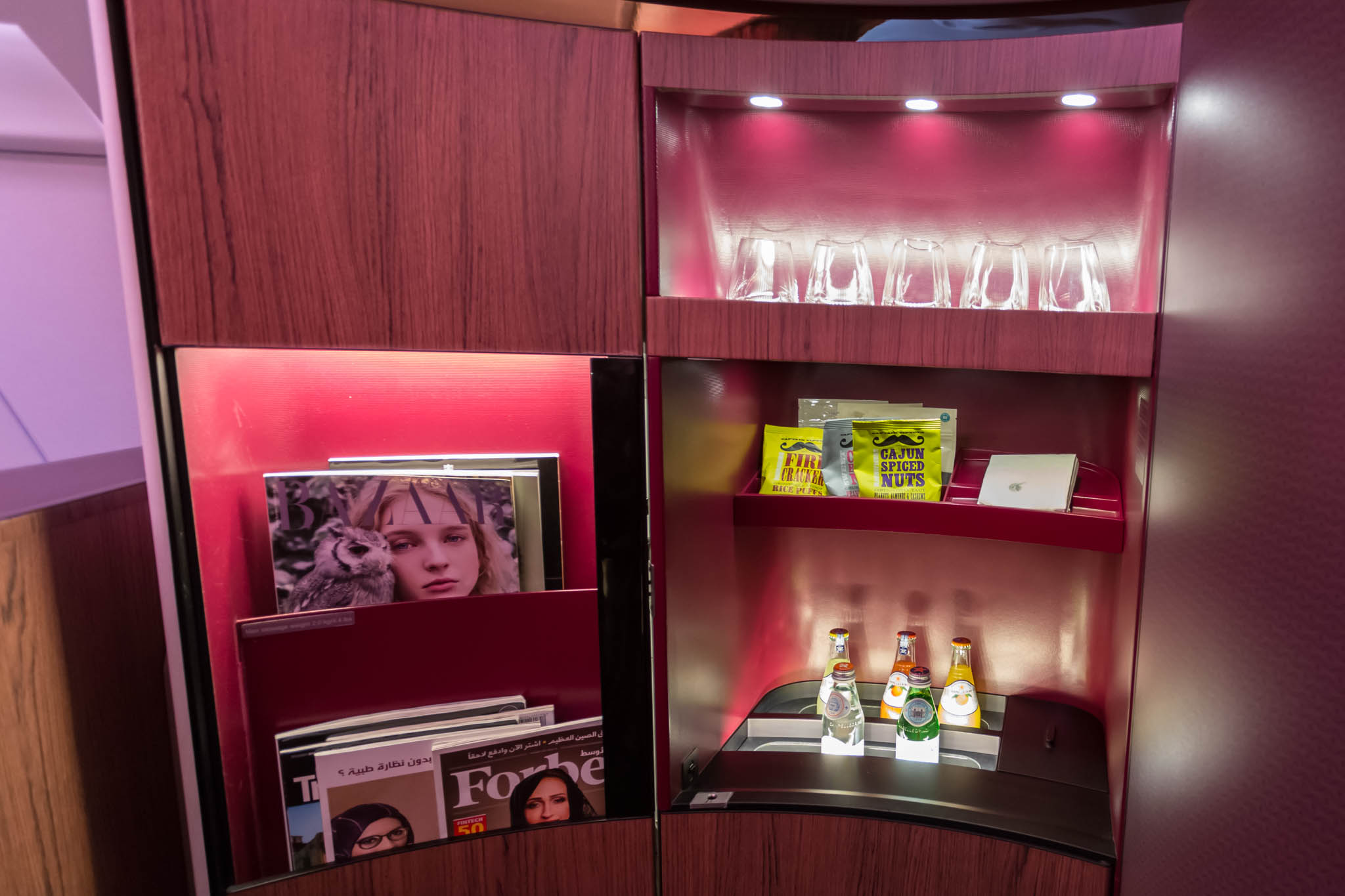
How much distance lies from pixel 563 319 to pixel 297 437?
1.69 ft

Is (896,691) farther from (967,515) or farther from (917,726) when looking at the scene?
(967,515)

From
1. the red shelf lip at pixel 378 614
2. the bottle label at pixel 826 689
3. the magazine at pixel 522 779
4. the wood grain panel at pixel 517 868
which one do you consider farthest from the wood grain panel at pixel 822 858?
the red shelf lip at pixel 378 614

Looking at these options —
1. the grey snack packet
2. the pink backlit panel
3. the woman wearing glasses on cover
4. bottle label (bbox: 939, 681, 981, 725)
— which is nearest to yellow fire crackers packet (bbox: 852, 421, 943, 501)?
Result: the grey snack packet

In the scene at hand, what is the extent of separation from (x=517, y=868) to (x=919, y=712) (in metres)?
0.84

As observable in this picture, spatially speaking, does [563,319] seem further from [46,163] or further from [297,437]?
[46,163]

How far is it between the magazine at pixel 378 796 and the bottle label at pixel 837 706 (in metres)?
0.73

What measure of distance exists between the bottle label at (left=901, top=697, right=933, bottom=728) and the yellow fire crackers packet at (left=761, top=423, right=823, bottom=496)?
1.53 feet

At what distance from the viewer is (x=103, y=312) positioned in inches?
79.8

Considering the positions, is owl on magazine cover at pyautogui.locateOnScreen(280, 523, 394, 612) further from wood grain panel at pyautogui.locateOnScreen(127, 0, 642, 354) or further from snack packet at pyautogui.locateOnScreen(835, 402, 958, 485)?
snack packet at pyautogui.locateOnScreen(835, 402, 958, 485)

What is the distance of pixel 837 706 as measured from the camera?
1.66 meters

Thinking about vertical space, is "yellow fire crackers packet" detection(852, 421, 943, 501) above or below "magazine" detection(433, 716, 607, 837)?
above

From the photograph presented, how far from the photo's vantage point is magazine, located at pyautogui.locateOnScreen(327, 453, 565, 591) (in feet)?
4.62

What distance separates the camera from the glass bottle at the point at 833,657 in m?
1.71

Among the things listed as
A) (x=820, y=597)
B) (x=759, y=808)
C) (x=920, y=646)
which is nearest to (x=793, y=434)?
(x=820, y=597)
